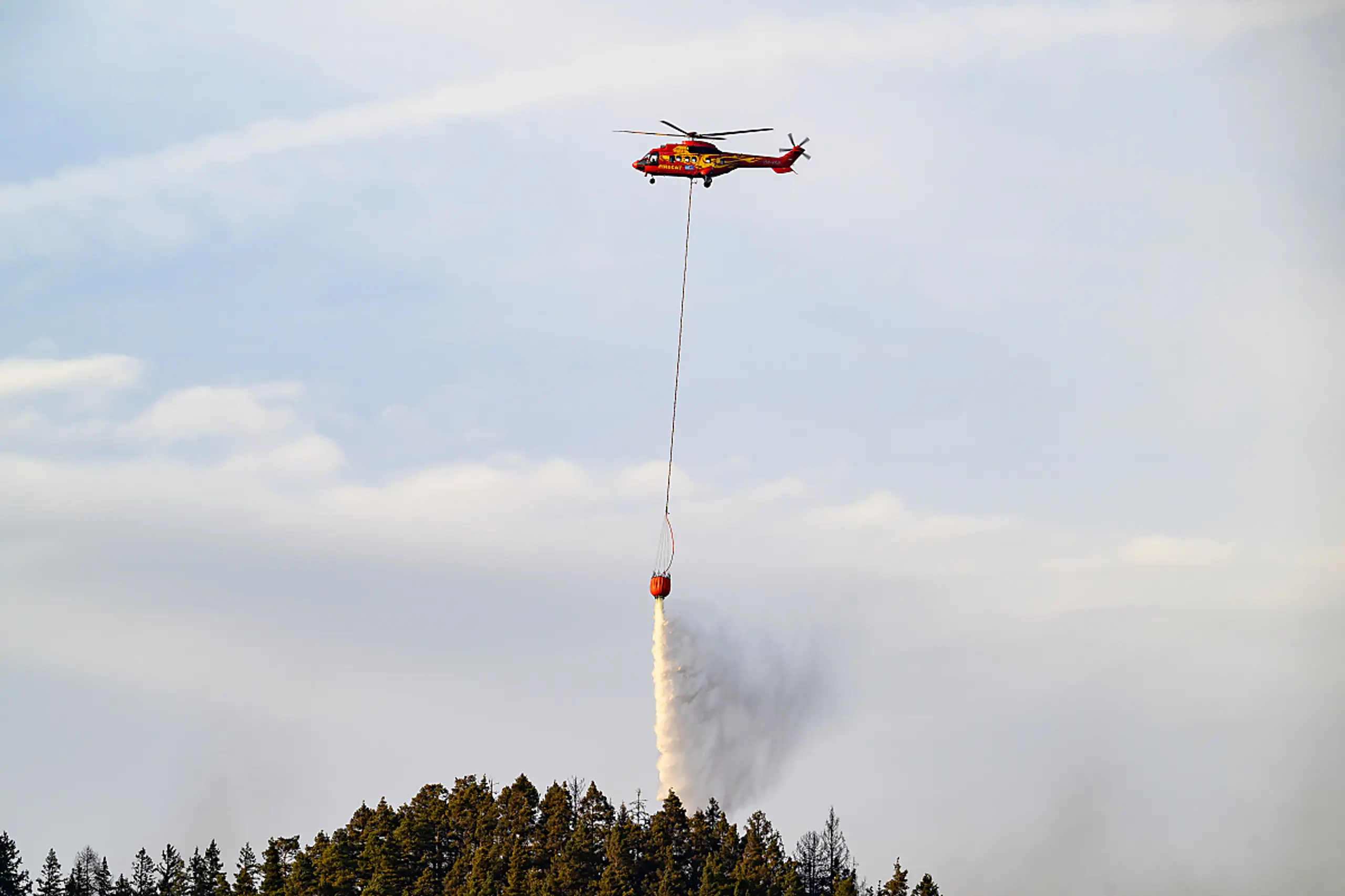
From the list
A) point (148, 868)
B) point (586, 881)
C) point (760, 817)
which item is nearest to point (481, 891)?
point (586, 881)

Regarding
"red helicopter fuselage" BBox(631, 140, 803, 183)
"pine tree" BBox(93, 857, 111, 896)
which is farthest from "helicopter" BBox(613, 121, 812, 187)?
"pine tree" BBox(93, 857, 111, 896)

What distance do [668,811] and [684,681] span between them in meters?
11.6

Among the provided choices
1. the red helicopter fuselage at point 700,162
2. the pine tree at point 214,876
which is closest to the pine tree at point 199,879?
the pine tree at point 214,876

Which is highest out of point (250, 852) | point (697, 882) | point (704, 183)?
point (704, 183)

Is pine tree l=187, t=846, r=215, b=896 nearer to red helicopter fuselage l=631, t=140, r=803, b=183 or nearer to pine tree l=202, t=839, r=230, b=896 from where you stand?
pine tree l=202, t=839, r=230, b=896

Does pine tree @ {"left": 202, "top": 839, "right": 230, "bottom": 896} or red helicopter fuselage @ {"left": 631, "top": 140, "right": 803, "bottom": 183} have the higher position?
red helicopter fuselage @ {"left": 631, "top": 140, "right": 803, "bottom": 183}

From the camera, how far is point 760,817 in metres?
120

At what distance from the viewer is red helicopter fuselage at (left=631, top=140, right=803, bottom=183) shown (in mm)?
116688

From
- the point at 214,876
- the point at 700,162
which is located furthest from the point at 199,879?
the point at 700,162

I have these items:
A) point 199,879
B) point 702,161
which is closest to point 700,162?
point 702,161

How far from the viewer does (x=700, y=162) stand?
117m

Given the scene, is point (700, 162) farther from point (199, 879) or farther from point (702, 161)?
point (199, 879)

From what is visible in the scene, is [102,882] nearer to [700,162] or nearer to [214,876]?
→ [214,876]

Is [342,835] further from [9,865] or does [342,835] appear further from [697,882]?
[9,865]
